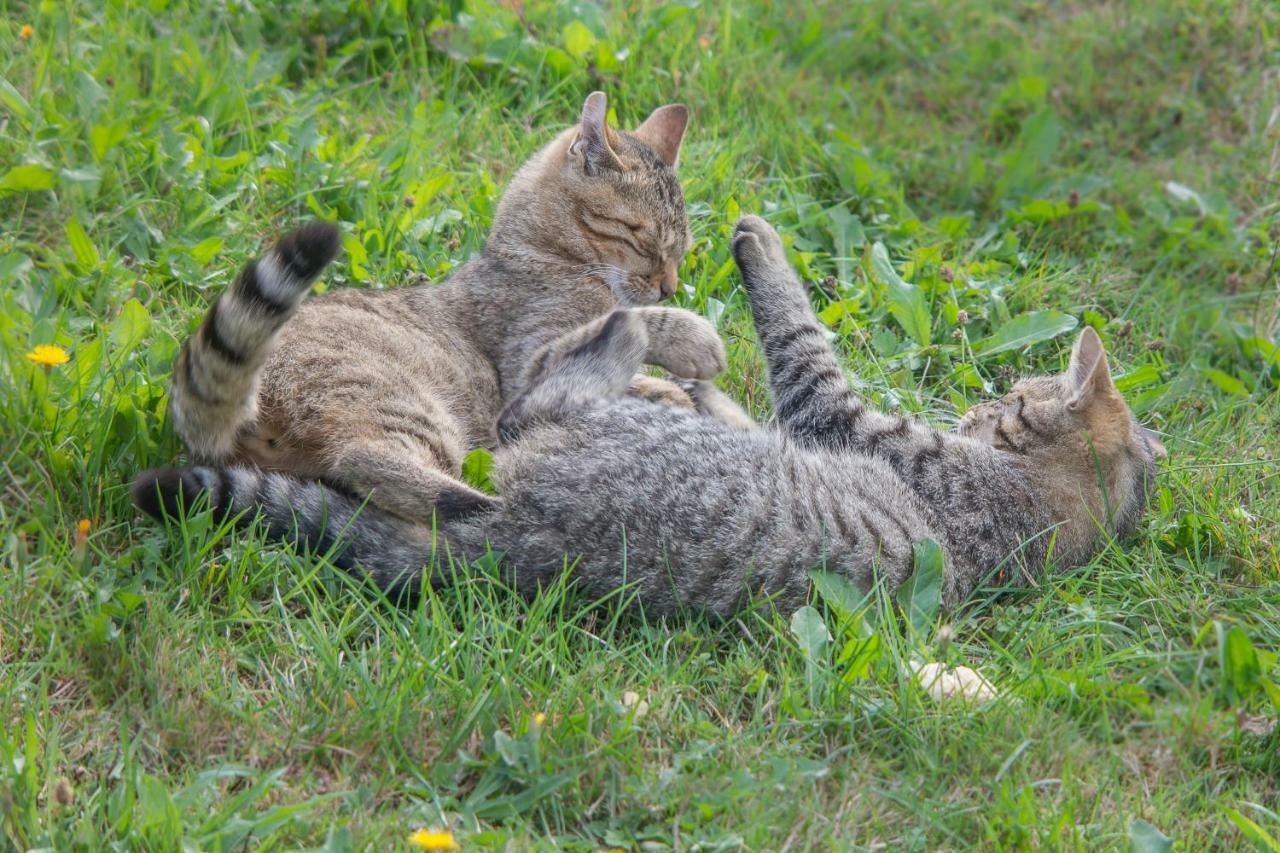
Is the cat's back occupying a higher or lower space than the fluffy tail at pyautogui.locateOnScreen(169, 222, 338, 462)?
lower

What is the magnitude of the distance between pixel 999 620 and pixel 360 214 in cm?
288

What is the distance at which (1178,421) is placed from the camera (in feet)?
15.8

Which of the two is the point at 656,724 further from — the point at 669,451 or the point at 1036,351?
the point at 1036,351

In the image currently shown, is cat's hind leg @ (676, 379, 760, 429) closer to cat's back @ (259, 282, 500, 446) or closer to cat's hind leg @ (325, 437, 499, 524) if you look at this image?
cat's back @ (259, 282, 500, 446)

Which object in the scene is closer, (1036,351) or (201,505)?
(201,505)

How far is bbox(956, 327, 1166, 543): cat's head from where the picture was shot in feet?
13.3

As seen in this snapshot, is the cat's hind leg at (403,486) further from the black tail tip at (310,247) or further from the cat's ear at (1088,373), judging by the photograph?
the cat's ear at (1088,373)

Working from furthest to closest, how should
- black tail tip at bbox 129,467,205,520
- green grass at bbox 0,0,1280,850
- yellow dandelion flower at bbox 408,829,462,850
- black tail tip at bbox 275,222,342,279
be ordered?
black tail tip at bbox 129,467,205,520 → black tail tip at bbox 275,222,342,279 → green grass at bbox 0,0,1280,850 → yellow dandelion flower at bbox 408,829,462,850

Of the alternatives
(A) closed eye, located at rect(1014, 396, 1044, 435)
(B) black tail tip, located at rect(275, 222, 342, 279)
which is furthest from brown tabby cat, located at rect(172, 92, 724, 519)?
(A) closed eye, located at rect(1014, 396, 1044, 435)

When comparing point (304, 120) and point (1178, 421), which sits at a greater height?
point (304, 120)

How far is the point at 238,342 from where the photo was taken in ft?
11.4

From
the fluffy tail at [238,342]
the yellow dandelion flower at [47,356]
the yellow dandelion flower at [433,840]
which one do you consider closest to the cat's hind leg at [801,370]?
the fluffy tail at [238,342]

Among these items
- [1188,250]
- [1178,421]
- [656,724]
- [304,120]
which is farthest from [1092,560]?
[304,120]

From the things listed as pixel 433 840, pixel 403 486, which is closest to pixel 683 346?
pixel 403 486
